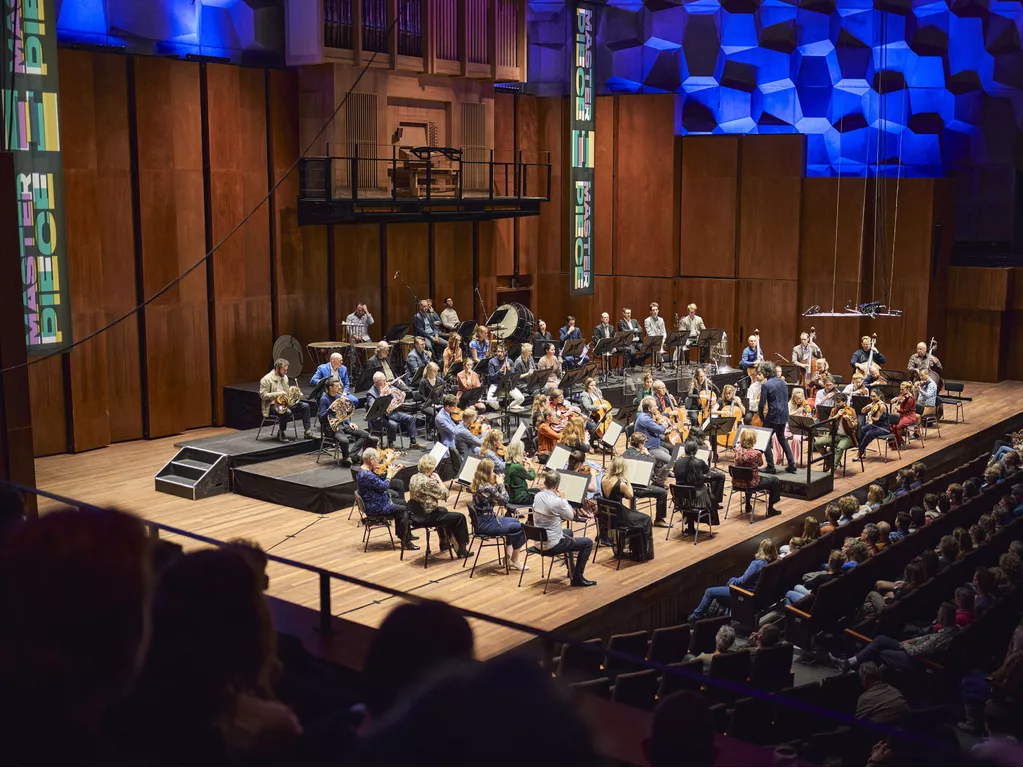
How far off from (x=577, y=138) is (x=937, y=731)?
15.3m

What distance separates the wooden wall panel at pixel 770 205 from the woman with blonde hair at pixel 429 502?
40.8 ft

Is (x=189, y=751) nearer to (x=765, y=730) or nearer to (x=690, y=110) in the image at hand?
(x=765, y=730)

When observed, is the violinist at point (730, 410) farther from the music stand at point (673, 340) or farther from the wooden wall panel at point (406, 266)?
the wooden wall panel at point (406, 266)

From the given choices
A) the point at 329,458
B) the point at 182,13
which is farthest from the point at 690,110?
the point at 329,458

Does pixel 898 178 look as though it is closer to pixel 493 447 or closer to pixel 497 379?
pixel 497 379

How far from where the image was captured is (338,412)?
1329 cm

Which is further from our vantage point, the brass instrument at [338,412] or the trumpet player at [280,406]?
the trumpet player at [280,406]

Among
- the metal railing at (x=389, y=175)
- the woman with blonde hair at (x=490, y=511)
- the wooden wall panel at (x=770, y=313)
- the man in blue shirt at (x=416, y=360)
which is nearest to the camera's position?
the woman with blonde hair at (x=490, y=511)

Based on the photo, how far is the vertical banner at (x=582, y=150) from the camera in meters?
19.6

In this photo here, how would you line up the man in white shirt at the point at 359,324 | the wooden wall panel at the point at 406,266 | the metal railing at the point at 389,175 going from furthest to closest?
the wooden wall panel at the point at 406,266 < the man in white shirt at the point at 359,324 < the metal railing at the point at 389,175

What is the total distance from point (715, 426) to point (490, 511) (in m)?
4.32

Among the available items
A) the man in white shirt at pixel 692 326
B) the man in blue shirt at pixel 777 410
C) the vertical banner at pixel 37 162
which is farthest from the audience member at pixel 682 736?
the man in white shirt at pixel 692 326

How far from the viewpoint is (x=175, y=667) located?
2.30 m

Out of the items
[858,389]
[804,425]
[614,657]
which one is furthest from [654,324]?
[614,657]
